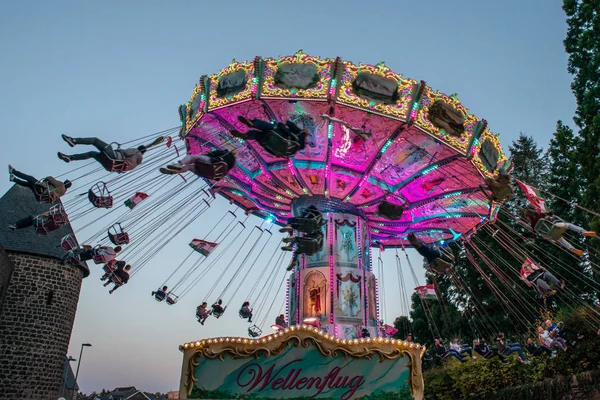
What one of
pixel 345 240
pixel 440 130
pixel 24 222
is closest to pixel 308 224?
pixel 345 240

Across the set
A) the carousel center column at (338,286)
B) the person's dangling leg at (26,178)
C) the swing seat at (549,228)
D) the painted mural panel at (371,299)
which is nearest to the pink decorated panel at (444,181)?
the carousel center column at (338,286)

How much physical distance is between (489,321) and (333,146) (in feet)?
51.3

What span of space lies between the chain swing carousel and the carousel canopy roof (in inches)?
1.3

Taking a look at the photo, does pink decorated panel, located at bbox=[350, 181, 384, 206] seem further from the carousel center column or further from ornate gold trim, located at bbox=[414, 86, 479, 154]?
ornate gold trim, located at bbox=[414, 86, 479, 154]

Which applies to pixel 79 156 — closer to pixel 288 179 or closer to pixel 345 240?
pixel 288 179

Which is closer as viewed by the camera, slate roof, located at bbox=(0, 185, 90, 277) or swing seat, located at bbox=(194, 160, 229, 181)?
swing seat, located at bbox=(194, 160, 229, 181)

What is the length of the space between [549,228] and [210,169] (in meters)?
7.57

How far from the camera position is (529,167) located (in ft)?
93.0

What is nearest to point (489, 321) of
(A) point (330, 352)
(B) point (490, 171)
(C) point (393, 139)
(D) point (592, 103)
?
(D) point (592, 103)

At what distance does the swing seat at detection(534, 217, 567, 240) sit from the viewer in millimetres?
10586

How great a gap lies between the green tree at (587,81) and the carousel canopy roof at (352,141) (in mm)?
3865

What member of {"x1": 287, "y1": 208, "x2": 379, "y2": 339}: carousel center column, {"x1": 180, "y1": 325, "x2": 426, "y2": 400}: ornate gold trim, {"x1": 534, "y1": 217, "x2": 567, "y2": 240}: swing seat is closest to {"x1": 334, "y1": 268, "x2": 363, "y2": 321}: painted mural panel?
{"x1": 287, "y1": 208, "x2": 379, "y2": 339}: carousel center column

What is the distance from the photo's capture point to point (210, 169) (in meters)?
10.9

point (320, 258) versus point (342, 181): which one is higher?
point (342, 181)
